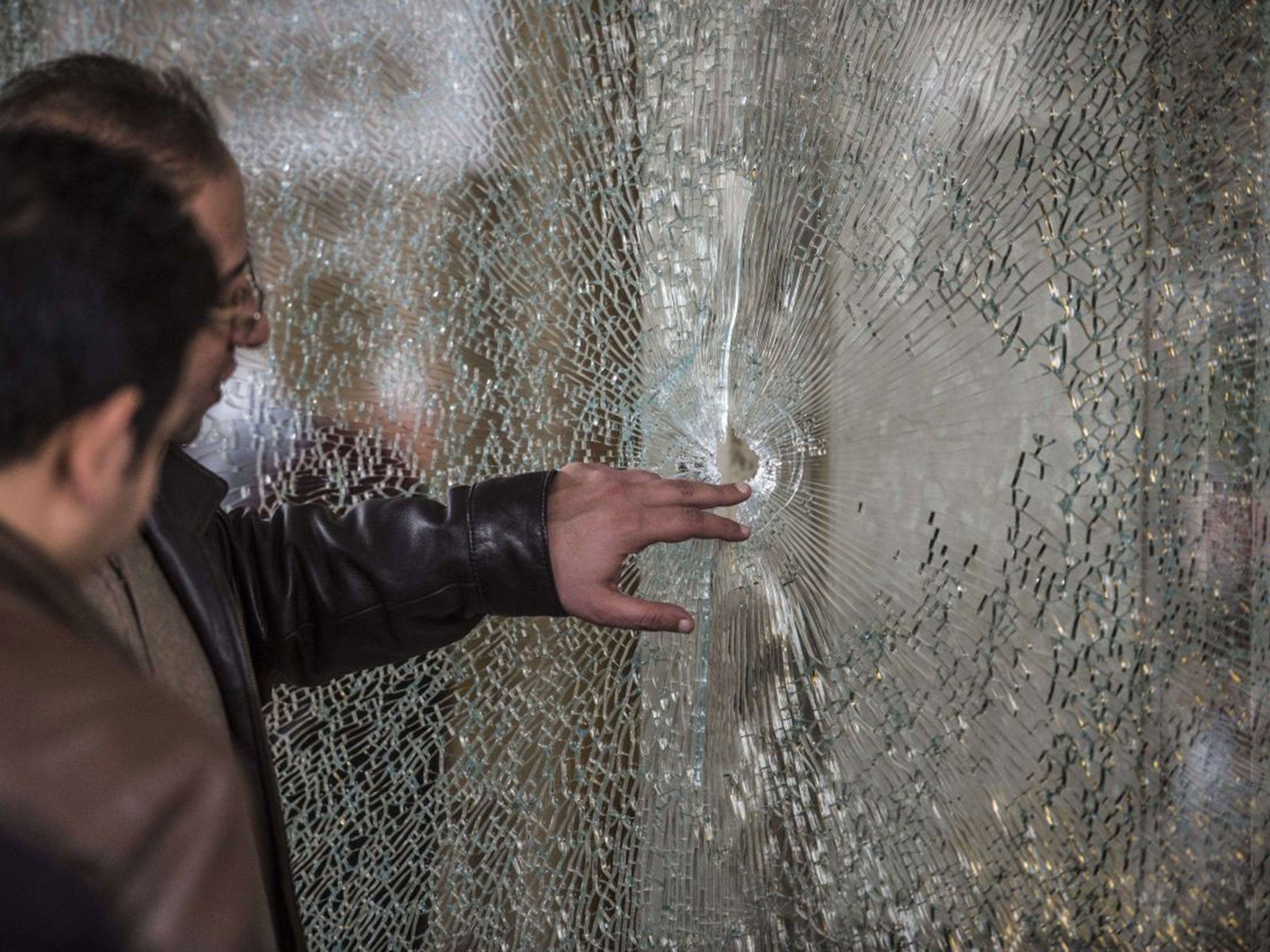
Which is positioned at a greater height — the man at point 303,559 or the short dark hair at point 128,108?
the short dark hair at point 128,108

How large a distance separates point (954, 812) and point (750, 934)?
0.65ft

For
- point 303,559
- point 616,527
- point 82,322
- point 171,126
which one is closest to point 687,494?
point 616,527

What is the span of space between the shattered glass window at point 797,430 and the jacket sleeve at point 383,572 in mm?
139

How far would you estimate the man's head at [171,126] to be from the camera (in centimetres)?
63

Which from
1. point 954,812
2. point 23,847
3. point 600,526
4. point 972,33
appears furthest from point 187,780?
point 972,33

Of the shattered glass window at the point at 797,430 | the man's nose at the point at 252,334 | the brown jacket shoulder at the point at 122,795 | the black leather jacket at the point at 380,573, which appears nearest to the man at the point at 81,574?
the brown jacket shoulder at the point at 122,795

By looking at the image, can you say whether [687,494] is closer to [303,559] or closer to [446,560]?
[446,560]

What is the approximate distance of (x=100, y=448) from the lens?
1.33ft

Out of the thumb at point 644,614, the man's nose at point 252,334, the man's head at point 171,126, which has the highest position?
the man's head at point 171,126

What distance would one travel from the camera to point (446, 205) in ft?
3.53

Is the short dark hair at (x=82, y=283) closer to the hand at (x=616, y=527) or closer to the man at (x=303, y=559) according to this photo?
the man at (x=303, y=559)

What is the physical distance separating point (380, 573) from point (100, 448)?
495 millimetres

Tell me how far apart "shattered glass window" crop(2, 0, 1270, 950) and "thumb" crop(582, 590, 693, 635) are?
11 cm

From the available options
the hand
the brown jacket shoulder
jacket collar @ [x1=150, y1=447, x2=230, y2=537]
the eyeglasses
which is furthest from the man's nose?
the brown jacket shoulder
